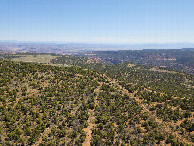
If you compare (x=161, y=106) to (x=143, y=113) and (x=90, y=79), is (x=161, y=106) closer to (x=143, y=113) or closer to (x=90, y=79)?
(x=143, y=113)

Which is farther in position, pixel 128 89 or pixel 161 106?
pixel 128 89

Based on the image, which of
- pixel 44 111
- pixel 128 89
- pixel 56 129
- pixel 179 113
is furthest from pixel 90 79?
pixel 179 113

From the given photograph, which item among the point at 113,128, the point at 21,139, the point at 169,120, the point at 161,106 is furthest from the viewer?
the point at 161,106

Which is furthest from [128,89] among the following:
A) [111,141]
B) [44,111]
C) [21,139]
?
[21,139]

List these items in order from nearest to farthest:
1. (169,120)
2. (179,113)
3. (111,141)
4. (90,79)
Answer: (111,141), (169,120), (179,113), (90,79)

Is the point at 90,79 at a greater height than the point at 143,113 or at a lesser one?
greater

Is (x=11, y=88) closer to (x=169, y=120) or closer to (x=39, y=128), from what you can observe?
(x=39, y=128)

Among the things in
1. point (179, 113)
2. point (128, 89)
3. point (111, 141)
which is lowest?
point (111, 141)
